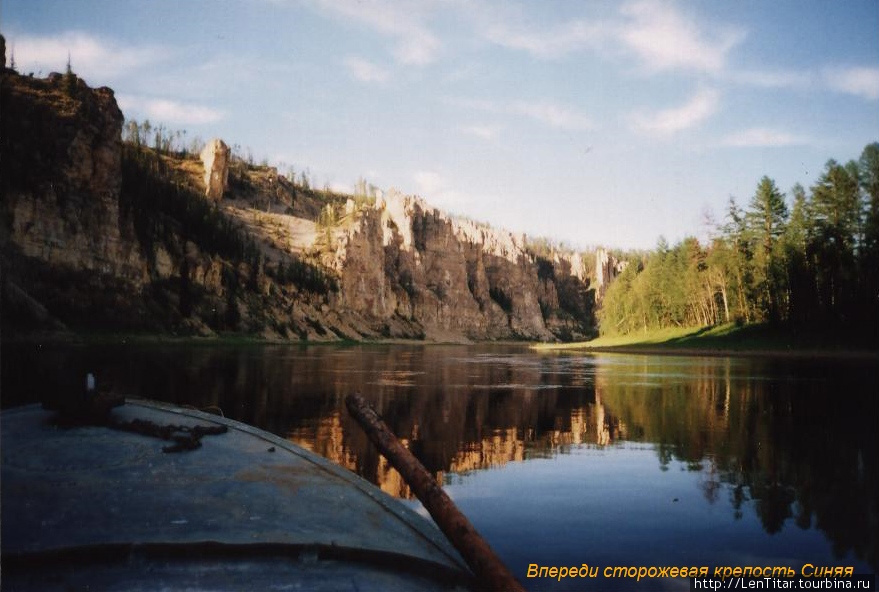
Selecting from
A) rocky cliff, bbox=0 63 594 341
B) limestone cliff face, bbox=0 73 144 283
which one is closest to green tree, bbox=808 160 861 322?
rocky cliff, bbox=0 63 594 341

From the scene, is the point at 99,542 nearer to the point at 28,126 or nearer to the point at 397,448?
the point at 397,448

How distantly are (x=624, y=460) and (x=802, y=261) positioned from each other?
60.6m

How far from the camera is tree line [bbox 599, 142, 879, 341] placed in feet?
180

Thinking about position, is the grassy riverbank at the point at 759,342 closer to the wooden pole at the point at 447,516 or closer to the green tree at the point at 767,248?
the green tree at the point at 767,248

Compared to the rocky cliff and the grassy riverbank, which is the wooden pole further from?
the rocky cliff

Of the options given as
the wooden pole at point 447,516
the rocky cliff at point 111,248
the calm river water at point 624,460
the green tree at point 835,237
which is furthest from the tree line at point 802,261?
the rocky cliff at point 111,248

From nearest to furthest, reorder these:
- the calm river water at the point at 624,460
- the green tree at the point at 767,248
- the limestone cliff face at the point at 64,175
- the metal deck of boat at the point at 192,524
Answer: the metal deck of boat at the point at 192,524, the calm river water at the point at 624,460, the green tree at the point at 767,248, the limestone cliff face at the point at 64,175

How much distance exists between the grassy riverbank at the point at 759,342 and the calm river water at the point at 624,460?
33.8 meters

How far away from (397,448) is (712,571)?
12.0 feet

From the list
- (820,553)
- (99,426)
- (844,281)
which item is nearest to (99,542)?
(99,426)

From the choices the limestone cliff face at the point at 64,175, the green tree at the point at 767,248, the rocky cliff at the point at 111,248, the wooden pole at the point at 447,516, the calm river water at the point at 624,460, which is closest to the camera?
the wooden pole at the point at 447,516

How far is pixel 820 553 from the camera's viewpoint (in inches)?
258

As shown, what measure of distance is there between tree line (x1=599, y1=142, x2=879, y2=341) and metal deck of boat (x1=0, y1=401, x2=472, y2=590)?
194 ft

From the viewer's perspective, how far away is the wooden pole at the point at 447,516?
4.65 m
